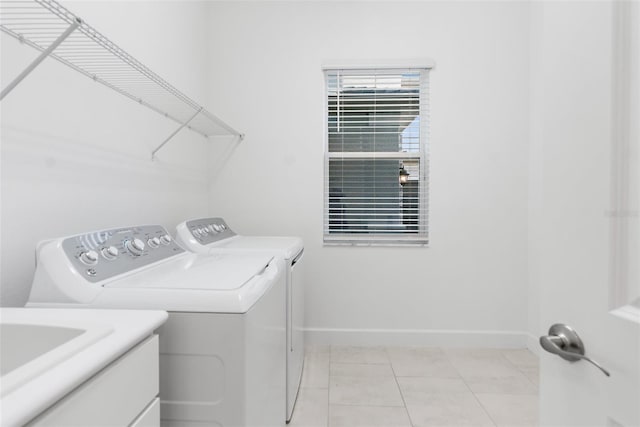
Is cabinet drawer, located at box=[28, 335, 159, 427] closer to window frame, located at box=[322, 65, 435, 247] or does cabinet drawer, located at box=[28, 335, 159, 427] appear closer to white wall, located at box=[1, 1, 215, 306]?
white wall, located at box=[1, 1, 215, 306]

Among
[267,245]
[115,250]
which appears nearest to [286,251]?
[267,245]

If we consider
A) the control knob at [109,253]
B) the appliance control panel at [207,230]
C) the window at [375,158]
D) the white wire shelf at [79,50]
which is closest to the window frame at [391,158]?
the window at [375,158]

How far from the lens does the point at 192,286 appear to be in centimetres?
102

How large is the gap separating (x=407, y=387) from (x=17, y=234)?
6.68 feet

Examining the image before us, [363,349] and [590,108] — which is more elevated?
[590,108]

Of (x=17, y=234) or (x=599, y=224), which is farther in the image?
(x=17, y=234)

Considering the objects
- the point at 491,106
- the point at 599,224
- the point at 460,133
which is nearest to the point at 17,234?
the point at 599,224

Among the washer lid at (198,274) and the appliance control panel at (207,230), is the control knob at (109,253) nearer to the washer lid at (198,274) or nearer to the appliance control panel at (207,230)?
the washer lid at (198,274)

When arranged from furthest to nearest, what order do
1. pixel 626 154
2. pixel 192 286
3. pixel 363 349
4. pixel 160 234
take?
pixel 363 349
pixel 160 234
pixel 192 286
pixel 626 154

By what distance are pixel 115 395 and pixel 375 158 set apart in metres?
2.37

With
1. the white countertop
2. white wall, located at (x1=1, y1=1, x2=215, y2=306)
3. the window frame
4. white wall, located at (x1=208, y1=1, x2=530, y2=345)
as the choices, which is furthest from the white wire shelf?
the window frame

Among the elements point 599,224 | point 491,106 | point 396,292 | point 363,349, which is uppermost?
point 491,106

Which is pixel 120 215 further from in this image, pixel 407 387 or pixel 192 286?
pixel 407 387

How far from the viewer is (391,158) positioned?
8.95 ft
